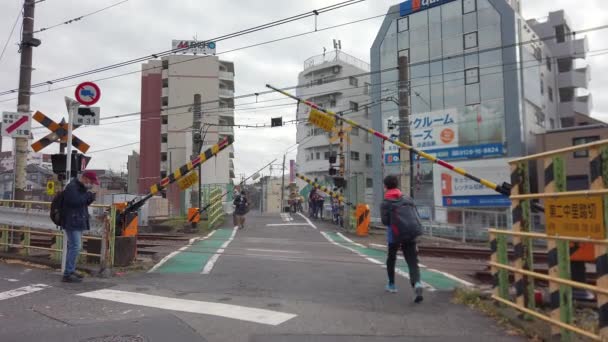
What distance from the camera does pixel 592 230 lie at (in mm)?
3641

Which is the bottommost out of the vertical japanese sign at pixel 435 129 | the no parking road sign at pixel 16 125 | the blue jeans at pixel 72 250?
the blue jeans at pixel 72 250

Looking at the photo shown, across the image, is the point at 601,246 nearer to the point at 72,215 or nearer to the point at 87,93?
the point at 72,215

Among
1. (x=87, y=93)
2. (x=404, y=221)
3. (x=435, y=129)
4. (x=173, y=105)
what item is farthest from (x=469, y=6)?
(x=173, y=105)

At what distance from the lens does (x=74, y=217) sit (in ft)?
23.9

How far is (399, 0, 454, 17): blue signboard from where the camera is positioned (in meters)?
33.9

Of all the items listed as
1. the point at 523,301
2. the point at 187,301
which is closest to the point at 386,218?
the point at 523,301

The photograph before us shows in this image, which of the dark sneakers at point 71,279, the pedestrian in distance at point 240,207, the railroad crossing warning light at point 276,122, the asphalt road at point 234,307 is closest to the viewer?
the asphalt road at point 234,307

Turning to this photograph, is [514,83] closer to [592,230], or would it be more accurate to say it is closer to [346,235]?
[346,235]

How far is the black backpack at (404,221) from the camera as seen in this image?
6.13 m

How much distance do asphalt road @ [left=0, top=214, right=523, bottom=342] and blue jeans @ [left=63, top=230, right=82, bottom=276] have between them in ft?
0.98

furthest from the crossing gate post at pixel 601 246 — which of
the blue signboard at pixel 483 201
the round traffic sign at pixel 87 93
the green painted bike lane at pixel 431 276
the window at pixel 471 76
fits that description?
the window at pixel 471 76

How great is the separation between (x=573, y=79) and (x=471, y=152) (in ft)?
52.7

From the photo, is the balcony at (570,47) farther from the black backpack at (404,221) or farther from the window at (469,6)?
the black backpack at (404,221)

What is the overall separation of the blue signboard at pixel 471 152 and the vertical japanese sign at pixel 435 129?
0.49m
